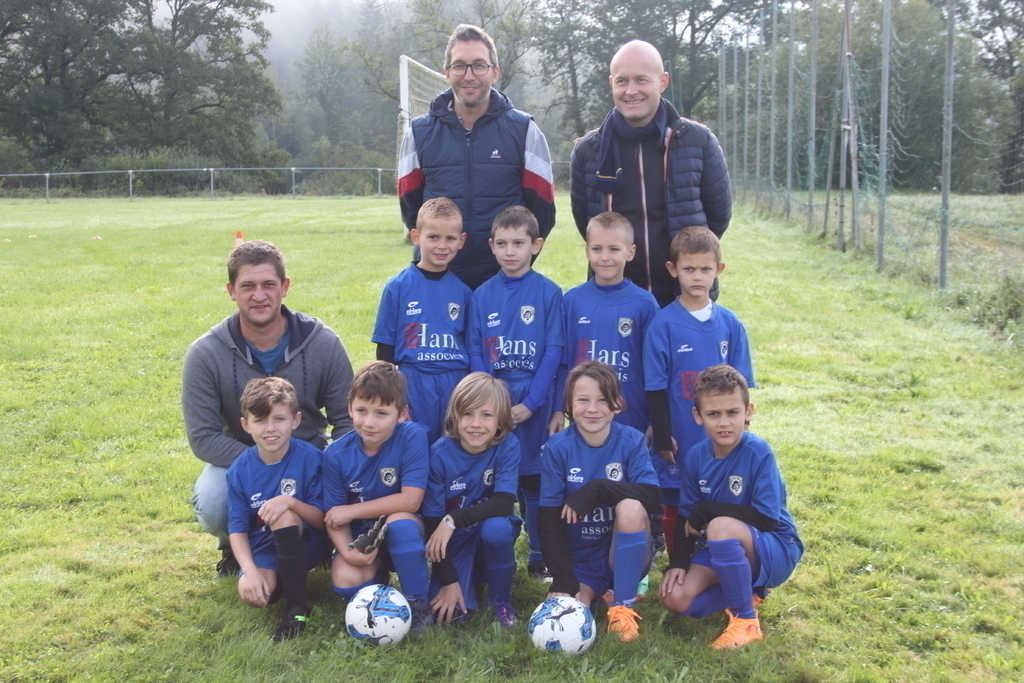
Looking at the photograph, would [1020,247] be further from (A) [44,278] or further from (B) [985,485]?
(A) [44,278]

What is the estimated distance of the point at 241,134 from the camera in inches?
1647

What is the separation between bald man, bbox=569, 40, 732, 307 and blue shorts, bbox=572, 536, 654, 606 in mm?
1279

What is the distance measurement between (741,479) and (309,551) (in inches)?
65.8

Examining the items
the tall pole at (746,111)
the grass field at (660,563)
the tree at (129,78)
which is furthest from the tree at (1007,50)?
the tree at (129,78)

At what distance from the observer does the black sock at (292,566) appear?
3213mm

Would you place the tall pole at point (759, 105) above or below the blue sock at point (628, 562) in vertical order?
above

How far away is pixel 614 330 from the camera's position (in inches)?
147

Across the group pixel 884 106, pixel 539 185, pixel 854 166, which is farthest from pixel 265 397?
pixel 854 166

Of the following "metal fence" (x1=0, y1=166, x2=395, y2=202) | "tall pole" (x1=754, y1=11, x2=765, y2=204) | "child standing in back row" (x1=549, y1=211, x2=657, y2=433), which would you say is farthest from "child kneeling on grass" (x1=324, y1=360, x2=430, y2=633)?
"metal fence" (x1=0, y1=166, x2=395, y2=202)

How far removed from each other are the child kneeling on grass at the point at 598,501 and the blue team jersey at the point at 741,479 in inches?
6.9

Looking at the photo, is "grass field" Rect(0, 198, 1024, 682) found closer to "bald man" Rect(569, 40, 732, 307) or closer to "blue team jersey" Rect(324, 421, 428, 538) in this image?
"blue team jersey" Rect(324, 421, 428, 538)

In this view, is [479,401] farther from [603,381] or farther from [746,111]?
[746,111]

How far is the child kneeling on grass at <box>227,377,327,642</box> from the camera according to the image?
3.23 metres

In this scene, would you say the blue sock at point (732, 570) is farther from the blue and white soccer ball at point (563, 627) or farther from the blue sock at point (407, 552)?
the blue sock at point (407, 552)
